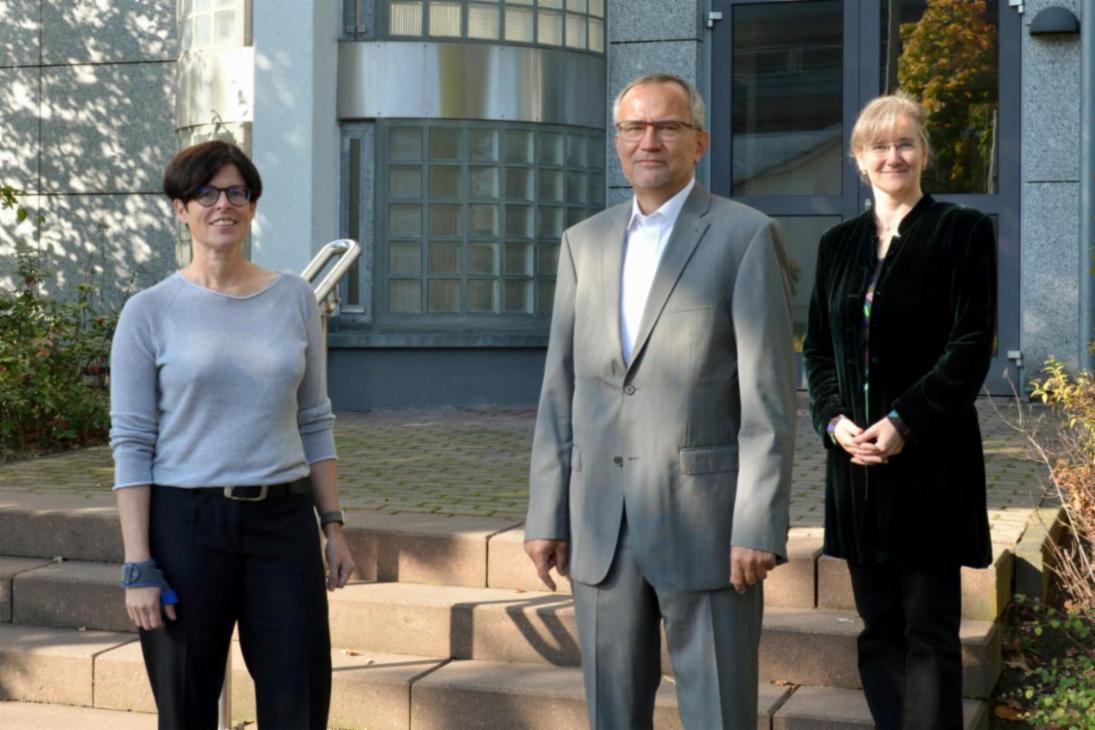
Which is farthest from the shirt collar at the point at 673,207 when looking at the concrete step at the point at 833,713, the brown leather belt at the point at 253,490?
the concrete step at the point at 833,713

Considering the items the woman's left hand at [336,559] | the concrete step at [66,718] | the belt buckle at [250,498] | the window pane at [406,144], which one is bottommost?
the concrete step at [66,718]

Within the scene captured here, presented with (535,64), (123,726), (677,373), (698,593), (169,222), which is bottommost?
(123,726)

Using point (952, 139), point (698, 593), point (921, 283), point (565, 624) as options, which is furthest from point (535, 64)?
point (698, 593)

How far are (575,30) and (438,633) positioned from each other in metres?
7.21

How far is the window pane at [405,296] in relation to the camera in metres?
11.5

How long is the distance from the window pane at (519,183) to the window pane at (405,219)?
0.71m

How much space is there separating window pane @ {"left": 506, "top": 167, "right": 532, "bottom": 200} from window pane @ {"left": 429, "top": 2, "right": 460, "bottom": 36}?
1.13 metres

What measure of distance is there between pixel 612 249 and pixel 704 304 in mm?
289

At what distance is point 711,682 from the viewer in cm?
345

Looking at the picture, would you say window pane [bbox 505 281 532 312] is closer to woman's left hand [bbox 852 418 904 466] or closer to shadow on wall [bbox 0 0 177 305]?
shadow on wall [bbox 0 0 177 305]

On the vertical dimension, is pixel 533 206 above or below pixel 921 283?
above

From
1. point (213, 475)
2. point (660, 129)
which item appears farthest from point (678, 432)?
point (213, 475)

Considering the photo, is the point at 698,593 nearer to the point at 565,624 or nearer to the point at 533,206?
the point at 565,624

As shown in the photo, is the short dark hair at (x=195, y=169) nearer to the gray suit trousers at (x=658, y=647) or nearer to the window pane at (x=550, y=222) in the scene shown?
the gray suit trousers at (x=658, y=647)
